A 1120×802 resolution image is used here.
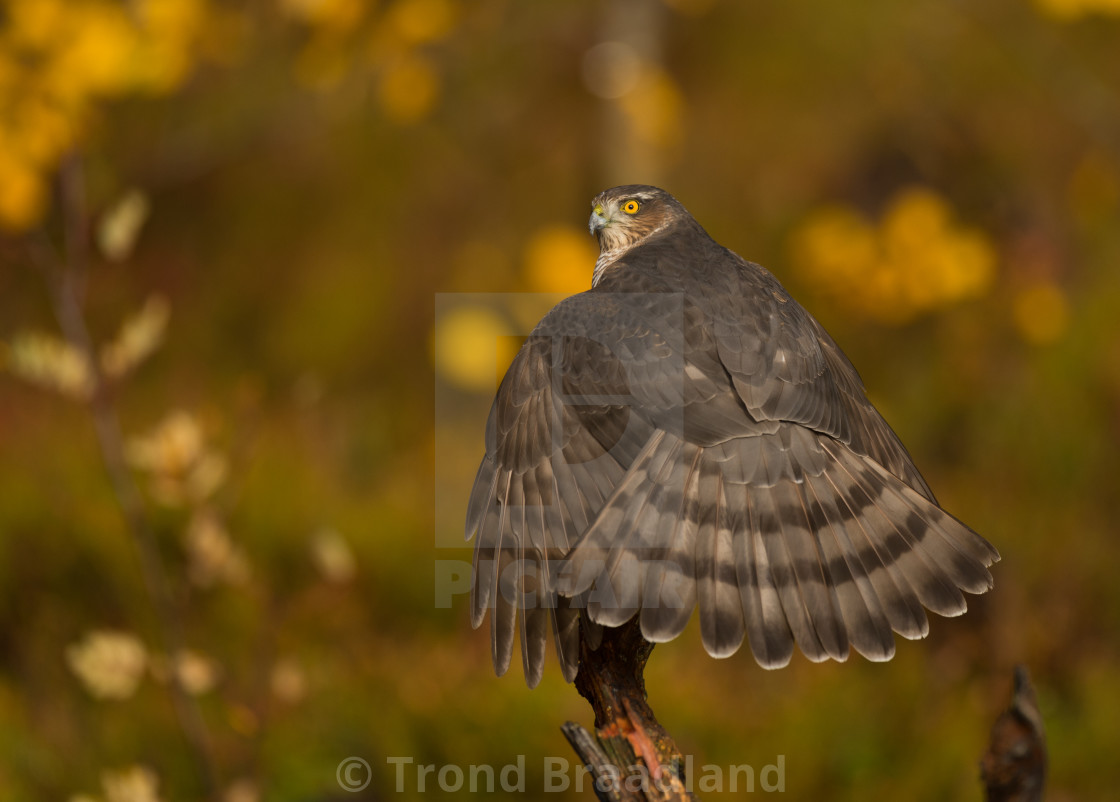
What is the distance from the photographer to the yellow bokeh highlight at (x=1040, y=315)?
18.4 feet

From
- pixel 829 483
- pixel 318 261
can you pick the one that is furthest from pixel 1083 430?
pixel 318 261

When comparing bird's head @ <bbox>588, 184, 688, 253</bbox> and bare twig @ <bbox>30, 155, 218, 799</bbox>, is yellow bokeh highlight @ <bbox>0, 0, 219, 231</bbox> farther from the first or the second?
bird's head @ <bbox>588, 184, 688, 253</bbox>

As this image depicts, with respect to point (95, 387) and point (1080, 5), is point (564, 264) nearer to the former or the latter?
point (1080, 5)

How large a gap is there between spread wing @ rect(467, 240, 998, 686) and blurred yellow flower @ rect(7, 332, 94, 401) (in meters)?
1.37

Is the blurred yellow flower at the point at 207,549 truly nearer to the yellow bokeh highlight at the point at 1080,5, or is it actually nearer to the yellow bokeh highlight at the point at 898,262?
the yellow bokeh highlight at the point at 898,262

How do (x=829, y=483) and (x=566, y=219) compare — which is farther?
(x=566, y=219)

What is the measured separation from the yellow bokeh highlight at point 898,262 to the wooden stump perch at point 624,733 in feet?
12.6

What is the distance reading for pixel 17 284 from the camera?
7.45 meters

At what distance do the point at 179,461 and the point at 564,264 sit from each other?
9.56 feet

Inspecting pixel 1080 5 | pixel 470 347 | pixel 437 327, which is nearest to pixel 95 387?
pixel 437 327

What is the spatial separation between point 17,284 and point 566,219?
437cm

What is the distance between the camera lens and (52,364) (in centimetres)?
265

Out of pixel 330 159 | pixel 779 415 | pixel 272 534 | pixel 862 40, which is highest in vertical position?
pixel 862 40

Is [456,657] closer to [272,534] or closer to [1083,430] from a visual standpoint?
[272,534]
